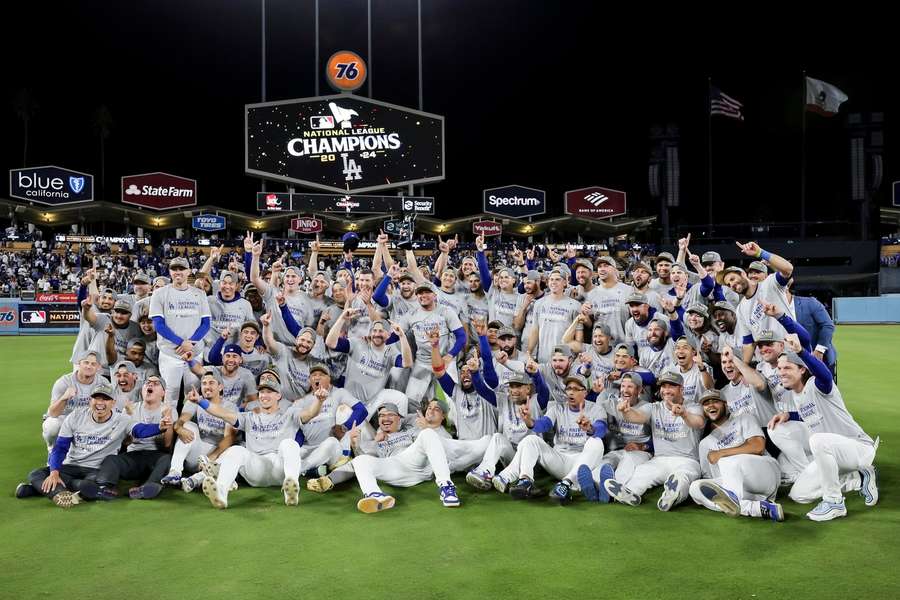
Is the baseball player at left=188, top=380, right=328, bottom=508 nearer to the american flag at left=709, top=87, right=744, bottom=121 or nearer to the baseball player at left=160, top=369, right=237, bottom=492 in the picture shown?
the baseball player at left=160, top=369, right=237, bottom=492

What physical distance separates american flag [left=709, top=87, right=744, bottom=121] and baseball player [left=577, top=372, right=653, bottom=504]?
3322 centimetres

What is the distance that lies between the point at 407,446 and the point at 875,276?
123 ft

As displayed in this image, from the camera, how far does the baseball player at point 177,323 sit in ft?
26.2

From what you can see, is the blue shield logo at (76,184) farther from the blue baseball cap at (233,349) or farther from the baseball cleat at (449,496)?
the baseball cleat at (449,496)

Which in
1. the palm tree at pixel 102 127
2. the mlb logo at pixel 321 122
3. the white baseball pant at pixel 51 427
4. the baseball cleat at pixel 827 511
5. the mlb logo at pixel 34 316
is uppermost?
the palm tree at pixel 102 127

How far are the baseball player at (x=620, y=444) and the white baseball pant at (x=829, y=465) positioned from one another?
1.39 meters

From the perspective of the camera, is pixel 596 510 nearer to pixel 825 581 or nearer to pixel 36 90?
pixel 825 581

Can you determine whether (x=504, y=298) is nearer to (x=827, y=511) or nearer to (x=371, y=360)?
(x=371, y=360)

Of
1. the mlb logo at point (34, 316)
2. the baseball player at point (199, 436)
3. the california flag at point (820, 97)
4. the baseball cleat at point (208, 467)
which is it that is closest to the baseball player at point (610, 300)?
the baseball player at point (199, 436)

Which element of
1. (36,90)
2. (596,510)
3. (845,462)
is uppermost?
(36,90)

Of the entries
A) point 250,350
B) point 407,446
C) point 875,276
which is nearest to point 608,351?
Result: point 407,446

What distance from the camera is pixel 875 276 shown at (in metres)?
36.3

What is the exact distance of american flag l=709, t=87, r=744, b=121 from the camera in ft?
118

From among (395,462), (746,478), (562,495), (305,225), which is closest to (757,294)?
(746,478)
